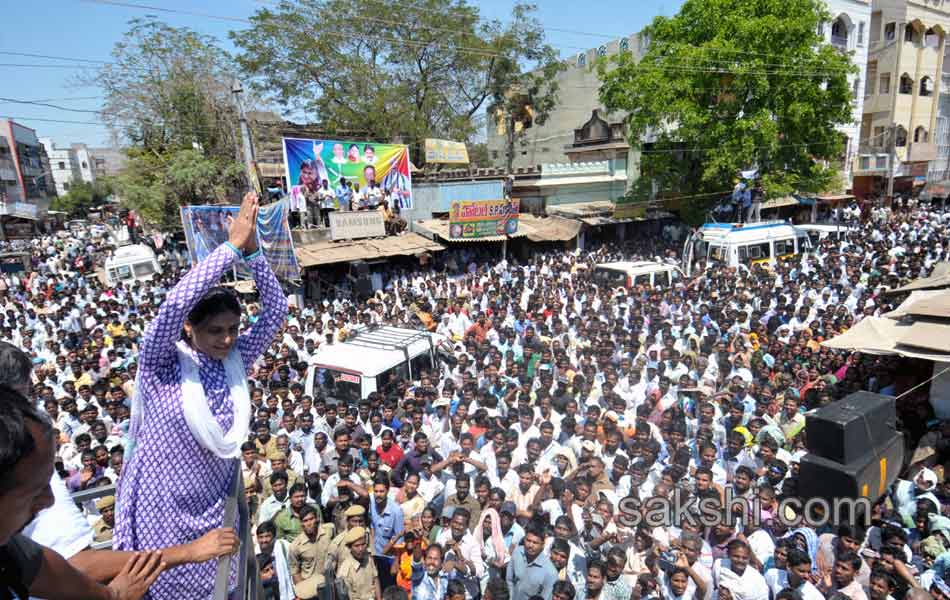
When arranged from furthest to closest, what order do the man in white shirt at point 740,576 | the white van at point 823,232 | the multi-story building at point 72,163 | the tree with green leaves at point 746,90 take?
the multi-story building at point 72,163 → the tree with green leaves at point 746,90 → the white van at point 823,232 → the man in white shirt at point 740,576

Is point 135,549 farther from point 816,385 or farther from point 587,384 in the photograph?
point 816,385

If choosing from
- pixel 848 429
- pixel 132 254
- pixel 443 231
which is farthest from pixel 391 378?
pixel 132 254

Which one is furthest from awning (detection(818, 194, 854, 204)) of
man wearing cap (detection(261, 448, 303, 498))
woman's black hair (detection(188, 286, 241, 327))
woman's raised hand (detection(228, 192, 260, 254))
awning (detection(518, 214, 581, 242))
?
woman's black hair (detection(188, 286, 241, 327))

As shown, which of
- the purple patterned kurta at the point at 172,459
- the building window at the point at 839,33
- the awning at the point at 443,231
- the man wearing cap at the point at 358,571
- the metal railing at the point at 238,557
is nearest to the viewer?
the metal railing at the point at 238,557

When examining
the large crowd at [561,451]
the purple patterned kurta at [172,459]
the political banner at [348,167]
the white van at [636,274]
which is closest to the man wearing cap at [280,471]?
the large crowd at [561,451]

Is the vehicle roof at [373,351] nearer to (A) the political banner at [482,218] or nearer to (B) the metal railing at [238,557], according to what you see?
(B) the metal railing at [238,557]

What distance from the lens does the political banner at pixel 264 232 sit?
40.2ft

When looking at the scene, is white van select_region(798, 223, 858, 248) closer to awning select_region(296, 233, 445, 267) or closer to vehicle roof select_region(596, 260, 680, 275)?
vehicle roof select_region(596, 260, 680, 275)

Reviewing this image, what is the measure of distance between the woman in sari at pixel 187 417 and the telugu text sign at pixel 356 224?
571 inches

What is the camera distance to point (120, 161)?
23.3 metres

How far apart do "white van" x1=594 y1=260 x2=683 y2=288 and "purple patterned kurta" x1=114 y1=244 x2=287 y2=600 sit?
442 inches

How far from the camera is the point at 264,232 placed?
12109mm

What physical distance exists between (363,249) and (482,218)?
13.4ft

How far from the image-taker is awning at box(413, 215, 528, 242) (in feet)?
58.1
